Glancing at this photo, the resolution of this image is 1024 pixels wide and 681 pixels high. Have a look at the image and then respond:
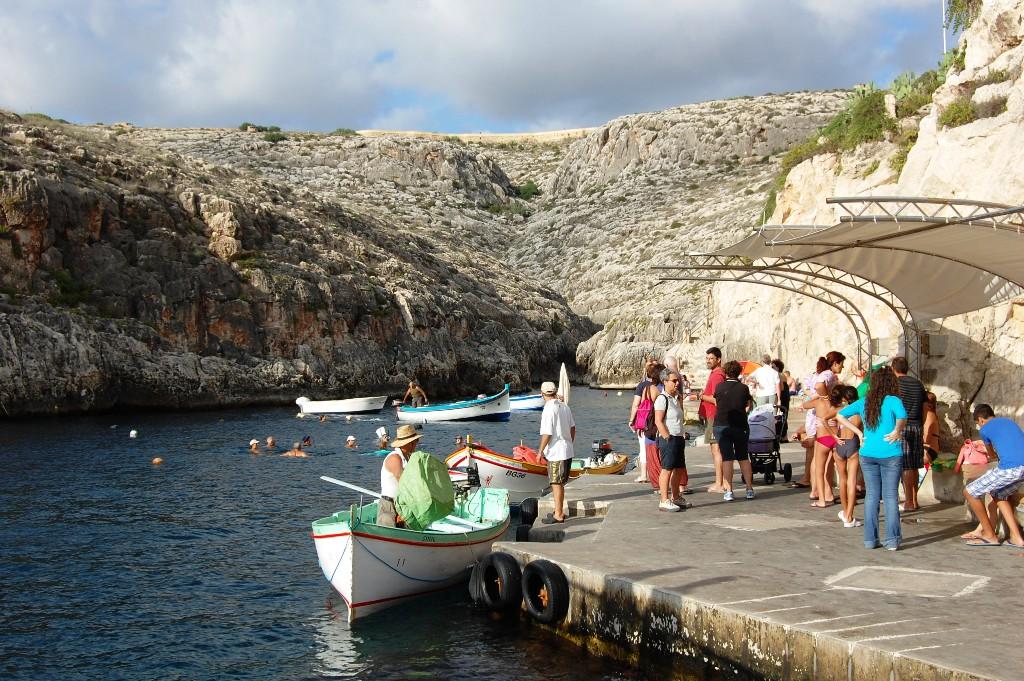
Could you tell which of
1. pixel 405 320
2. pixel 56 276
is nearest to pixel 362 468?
pixel 56 276

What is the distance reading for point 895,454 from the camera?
10484 millimetres

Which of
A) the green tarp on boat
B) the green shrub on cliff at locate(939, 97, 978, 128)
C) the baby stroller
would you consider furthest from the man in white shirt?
the green shrub on cliff at locate(939, 97, 978, 128)

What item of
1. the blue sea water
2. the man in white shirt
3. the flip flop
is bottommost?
the blue sea water

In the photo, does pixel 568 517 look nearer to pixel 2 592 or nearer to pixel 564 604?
pixel 564 604

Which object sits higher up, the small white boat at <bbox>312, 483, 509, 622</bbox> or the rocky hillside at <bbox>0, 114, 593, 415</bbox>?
the rocky hillside at <bbox>0, 114, 593, 415</bbox>

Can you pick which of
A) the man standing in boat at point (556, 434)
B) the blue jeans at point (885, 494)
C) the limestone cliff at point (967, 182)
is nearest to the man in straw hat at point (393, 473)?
the man standing in boat at point (556, 434)

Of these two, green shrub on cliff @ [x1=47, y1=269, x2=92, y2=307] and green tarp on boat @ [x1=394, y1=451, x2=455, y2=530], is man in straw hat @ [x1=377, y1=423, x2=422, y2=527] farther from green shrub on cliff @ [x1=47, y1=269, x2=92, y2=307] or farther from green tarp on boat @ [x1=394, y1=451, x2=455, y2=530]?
green shrub on cliff @ [x1=47, y1=269, x2=92, y2=307]

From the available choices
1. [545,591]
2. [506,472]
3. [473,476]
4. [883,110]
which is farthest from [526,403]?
[545,591]

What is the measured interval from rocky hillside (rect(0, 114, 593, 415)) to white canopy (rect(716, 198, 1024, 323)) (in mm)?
42484

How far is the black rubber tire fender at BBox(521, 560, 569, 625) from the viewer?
1087 cm

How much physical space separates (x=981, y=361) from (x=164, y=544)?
17.1 m

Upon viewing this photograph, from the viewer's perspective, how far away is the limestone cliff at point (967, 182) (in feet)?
58.1

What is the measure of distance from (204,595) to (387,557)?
3.69 metres

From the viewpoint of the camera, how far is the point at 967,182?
1928cm
